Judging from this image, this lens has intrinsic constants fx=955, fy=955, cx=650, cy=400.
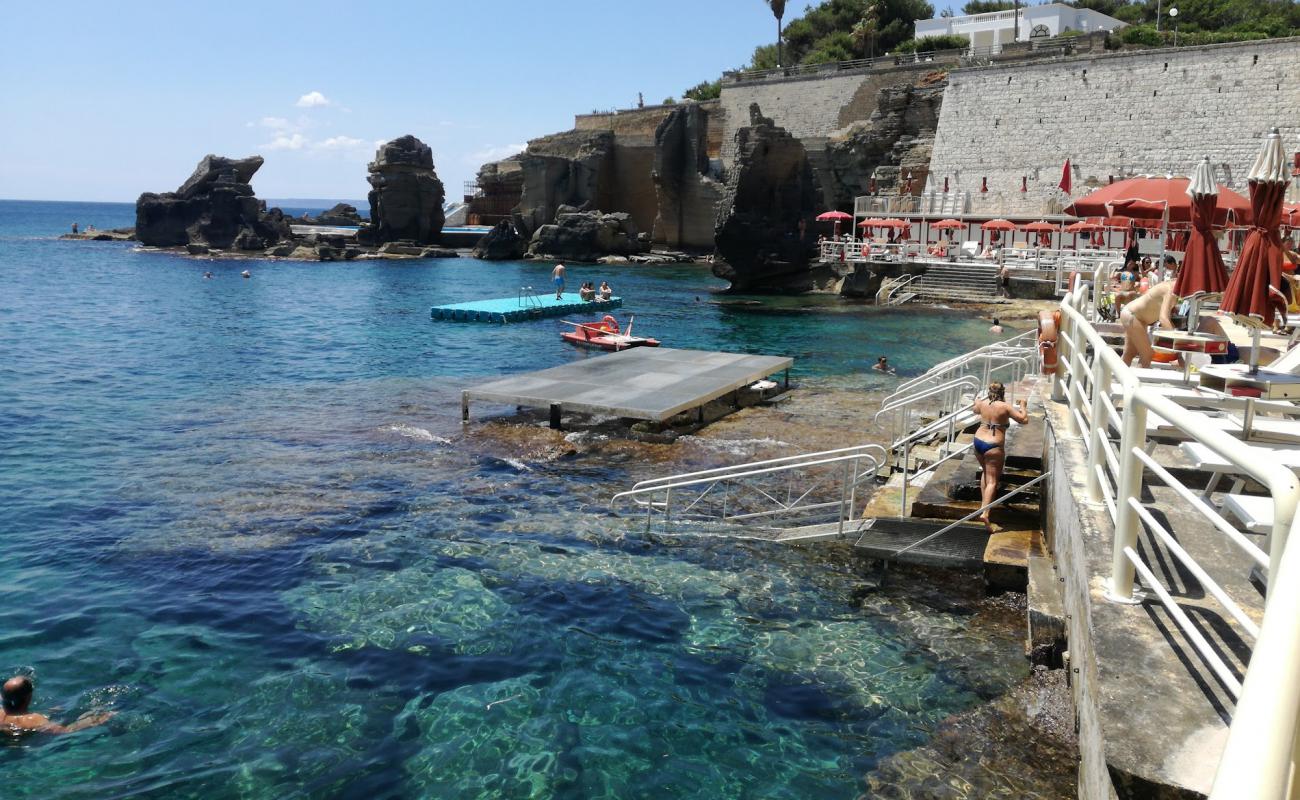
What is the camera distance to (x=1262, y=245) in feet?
32.9

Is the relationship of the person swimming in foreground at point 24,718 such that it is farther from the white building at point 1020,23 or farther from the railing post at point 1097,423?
the white building at point 1020,23

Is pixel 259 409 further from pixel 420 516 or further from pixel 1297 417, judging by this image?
pixel 1297 417

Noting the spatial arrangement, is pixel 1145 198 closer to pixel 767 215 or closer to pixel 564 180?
pixel 767 215

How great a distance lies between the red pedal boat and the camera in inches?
1077

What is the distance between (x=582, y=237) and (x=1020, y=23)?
33.8m

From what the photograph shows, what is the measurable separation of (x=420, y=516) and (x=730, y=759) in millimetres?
6693

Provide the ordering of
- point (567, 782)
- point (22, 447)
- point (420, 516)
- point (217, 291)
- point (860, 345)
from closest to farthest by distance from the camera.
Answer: point (567, 782)
point (420, 516)
point (22, 447)
point (860, 345)
point (217, 291)

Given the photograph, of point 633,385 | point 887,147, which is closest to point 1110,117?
point 887,147

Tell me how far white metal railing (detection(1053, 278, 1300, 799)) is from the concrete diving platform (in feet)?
34.0

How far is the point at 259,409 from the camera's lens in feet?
66.5

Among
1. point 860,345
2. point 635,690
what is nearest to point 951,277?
point 860,345

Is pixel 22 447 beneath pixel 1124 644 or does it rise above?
beneath

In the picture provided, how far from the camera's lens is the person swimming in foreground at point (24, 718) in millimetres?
7520

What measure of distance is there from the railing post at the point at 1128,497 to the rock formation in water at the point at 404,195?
245 ft
